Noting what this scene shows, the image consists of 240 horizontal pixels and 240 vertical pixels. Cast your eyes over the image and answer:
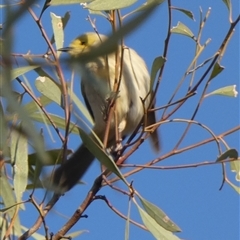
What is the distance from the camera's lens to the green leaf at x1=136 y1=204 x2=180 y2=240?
1.30 m

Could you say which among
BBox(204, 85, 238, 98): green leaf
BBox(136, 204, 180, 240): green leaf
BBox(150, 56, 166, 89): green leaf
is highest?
BBox(150, 56, 166, 89): green leaf

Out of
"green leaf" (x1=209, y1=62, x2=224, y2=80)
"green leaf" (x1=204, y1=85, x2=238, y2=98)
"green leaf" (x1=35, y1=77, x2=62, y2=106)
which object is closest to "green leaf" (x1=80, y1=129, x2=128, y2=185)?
"green leaf" (x1=35, y1=77, x2=62, y2=106)

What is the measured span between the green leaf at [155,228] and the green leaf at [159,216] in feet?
0.04

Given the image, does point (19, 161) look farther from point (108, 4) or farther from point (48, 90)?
point (108, 4)

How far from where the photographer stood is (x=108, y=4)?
1.13 m

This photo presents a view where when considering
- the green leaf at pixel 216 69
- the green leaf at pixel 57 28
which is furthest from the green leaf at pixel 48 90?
the green leaf at pixel 216 69

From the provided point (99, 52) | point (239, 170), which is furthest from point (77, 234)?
point (99, 52)

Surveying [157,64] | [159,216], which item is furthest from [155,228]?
[157,64]

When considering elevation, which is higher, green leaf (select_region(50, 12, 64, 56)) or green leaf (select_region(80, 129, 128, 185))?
green leaf (select_region(50, 12, 64, 56))

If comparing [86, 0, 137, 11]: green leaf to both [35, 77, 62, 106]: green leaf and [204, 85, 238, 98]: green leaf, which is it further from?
[204, 85, 238, 98]: green leaf

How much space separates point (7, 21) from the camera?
0.39m

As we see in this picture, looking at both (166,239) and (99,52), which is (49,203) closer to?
(166,239)

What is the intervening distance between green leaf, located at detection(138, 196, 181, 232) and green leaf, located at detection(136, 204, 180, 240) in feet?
0.04

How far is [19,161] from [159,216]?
13.4 inches
